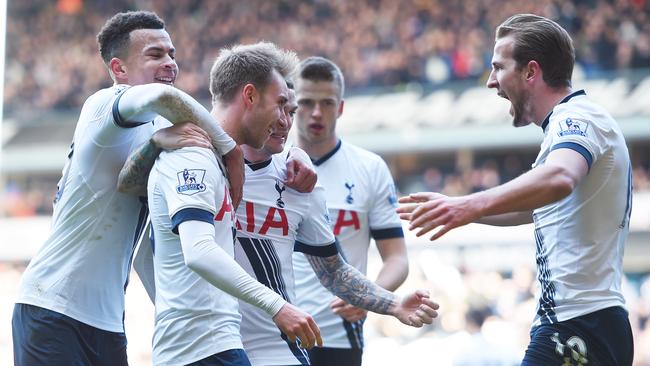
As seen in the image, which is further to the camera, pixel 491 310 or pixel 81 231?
pixel 491 310

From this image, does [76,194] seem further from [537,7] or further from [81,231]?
[537,7]

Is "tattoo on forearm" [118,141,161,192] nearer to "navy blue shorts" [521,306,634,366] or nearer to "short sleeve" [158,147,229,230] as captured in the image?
"short sleeve" [158,147,229,230]

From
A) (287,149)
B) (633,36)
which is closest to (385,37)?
(633,36)

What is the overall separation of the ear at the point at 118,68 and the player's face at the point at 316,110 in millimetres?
1823

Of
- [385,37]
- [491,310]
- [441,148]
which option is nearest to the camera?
[491,310]

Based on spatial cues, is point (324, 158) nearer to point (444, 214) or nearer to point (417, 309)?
point (417, 309)

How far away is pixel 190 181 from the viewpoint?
12.9 feet

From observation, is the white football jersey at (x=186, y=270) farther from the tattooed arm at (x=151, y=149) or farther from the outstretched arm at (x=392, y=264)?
the outstretched arm at (x=392, y=264)

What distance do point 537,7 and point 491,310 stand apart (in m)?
7.31

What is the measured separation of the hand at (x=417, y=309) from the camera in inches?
182

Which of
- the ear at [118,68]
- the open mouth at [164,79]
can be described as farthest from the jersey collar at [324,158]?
the ear at [118,68]

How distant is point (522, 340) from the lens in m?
15.3

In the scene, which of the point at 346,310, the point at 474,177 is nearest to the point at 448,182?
the point at 474,177

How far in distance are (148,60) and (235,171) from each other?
0.97 metres
